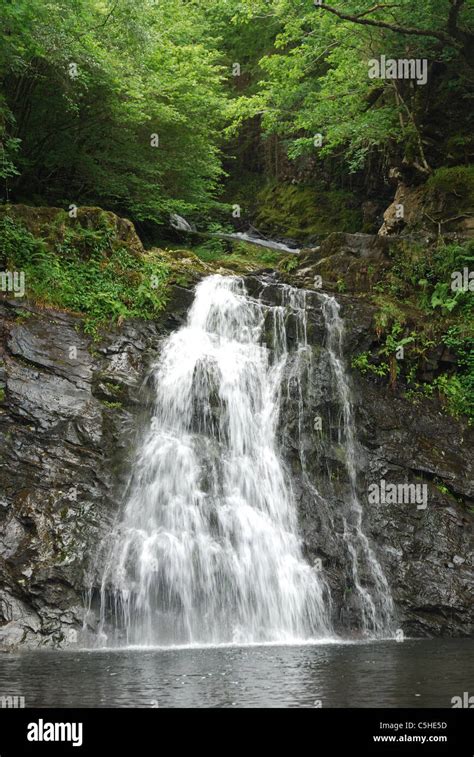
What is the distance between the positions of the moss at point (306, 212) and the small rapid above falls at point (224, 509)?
34.4ft

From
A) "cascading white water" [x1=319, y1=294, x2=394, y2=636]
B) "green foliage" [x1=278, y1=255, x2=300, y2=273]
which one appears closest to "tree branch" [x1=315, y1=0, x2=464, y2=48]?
"green foliage" [x1=278, y1=255, x2=300, y2=273]

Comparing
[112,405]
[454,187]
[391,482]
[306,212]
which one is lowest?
[391,482]

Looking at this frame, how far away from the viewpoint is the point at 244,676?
6012 mm

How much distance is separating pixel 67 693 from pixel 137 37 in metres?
13.3

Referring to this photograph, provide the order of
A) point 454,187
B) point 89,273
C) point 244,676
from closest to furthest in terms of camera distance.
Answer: point 244,676, point 89,273, point 454,187

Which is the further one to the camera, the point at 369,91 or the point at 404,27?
the point at 369,91

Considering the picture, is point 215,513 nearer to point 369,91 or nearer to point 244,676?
point 244,676

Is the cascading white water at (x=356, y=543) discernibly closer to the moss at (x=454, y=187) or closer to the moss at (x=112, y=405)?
the moss at (x=112, y=405)

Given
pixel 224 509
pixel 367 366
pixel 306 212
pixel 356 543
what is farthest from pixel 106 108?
pixel 356 543

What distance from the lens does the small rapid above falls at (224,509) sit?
8908 mm

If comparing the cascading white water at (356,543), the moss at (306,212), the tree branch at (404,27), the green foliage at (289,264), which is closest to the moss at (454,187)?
the tree branch at (404,27)

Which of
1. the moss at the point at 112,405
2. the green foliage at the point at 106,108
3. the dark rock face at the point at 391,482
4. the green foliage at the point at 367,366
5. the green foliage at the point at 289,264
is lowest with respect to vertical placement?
the dark rock face at the point at 391,482

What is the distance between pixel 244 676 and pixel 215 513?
402 cm
